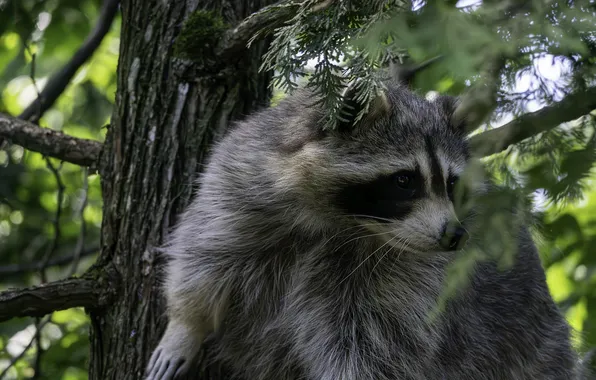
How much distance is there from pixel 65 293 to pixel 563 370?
7.01 ft

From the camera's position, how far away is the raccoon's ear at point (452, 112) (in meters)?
2.46

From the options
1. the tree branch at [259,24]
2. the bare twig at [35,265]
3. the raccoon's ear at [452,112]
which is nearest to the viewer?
the tree branch at [259,24]

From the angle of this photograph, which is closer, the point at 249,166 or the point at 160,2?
the point at 249,166

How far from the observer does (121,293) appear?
2.70m

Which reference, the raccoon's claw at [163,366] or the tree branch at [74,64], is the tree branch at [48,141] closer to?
the tree branch at [74,64]

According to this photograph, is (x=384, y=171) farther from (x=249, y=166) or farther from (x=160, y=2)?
(x=160, y=2)

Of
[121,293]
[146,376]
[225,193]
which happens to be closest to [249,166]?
[225,193]

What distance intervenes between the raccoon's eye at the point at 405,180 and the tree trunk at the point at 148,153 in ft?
3.01

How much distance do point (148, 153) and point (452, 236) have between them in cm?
132

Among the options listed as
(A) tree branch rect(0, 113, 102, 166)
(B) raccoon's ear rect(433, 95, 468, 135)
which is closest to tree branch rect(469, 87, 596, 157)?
(B) raccoon's ear rect(433, 95, 468, 135)

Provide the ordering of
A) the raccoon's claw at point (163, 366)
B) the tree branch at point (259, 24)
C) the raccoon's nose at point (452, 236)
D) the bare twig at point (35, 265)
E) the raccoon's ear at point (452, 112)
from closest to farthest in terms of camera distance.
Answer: the raccoon's nose at point (452, 236) → the tree branch at point (259, 24) → the raccoon's ear at point (452, 112) → the raccoon's claw at point (163, 366) → the bare twig at point (35, 265)

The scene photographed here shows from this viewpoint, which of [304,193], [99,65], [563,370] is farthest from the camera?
[99,65]

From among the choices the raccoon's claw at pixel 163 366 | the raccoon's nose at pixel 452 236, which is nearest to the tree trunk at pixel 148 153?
the raccoon's claw at pixel 163 366

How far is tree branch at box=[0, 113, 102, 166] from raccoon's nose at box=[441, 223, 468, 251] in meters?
1.53
